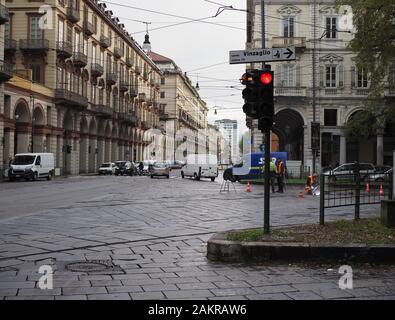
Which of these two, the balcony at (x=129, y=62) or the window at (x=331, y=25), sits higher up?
the balcony at (x=129, y=62)

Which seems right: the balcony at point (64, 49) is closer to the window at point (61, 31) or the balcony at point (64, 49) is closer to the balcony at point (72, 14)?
the window at point (61, 31)

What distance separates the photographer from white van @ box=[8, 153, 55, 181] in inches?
1407

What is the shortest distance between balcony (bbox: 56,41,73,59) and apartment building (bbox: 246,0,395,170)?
1672cm

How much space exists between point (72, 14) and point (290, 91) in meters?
21.1

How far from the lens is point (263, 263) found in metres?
7.24

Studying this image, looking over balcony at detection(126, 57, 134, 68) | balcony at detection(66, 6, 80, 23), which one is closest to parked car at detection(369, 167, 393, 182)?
balcony at detection(66, 6, 80, 23)

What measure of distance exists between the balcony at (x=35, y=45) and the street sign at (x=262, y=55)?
38982 mm

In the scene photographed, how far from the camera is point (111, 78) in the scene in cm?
6175

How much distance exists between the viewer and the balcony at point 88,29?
52.5 meters

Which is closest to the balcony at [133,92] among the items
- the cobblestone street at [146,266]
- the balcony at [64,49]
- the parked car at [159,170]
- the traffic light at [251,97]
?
the balcony at [64,49]

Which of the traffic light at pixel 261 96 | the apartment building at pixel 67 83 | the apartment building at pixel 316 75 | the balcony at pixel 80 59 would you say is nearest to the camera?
the traffic light at pixel 261 96

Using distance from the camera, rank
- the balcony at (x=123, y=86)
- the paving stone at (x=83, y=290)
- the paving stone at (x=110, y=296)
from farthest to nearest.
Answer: the balcony at (x=123, y=86), the paving stone at (x=83, y=290), the paving stone at (x=110, y=296)

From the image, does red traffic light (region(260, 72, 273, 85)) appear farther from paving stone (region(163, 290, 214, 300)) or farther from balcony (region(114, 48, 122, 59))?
balcony (region(114, 48, 122, 59))
